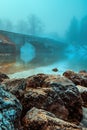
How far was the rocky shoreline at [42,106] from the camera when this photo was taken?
4.79 metres

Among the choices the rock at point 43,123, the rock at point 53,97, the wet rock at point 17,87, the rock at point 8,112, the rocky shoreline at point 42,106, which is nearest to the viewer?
the rock at point 8,112

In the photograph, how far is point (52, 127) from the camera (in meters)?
5.13

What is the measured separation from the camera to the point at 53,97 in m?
7.20

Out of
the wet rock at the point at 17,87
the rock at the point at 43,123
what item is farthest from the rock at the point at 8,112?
the wet rock at the point at 17,87

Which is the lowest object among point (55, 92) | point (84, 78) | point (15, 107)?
point (15, 107)

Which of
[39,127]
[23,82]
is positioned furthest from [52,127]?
[23,82]

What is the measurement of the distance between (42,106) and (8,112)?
7.62 ft

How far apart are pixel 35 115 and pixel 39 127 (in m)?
0.37

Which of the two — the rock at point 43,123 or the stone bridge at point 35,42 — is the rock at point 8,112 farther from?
the stone bridge at point 35,42

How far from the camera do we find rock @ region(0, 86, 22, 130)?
4.36 m

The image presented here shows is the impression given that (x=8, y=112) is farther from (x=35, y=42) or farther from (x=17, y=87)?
(x=35, y=42)

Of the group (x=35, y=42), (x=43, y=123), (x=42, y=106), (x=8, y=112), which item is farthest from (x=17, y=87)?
(x=35, y=42)

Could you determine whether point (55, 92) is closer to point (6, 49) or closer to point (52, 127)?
point (52, 127)

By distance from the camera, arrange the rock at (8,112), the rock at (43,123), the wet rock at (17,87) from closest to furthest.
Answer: the rock at (8,112) → the rock at (43,123) → the wet rock at (17,87)
